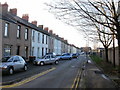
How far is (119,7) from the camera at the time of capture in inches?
587

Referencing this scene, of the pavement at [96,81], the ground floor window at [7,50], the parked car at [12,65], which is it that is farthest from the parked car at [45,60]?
the pavement at [96,81]

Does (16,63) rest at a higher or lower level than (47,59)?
higher

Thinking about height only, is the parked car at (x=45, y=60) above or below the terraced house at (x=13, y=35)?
below

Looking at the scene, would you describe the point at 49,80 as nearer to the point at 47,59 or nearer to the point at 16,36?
the point at 47,59

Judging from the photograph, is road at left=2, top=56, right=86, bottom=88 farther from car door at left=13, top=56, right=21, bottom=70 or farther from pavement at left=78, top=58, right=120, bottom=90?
car door at left=13, top=56, right=21, bottom=70

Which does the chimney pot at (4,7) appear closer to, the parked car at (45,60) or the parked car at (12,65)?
the parked car at (45,60)

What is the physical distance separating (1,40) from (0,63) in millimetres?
7169

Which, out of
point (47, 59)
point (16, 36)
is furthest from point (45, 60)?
point (16, 36)

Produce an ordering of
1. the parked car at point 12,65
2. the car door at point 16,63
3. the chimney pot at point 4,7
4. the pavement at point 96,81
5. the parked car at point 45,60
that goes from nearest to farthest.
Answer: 1. the pavement at point 96,81
2. the parked car at point 12,65
3. the car door at point 16,63
4. the chimney pot at point 4,7
5. the parked car at point 45,60

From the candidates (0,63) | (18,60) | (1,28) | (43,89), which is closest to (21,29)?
(1,28)

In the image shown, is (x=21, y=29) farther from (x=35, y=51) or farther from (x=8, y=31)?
(x=35, y=51)

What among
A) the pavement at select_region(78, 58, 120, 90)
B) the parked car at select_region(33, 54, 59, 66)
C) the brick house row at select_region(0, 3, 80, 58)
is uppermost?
the brick house row at select_region(0, 3, 80, 58)

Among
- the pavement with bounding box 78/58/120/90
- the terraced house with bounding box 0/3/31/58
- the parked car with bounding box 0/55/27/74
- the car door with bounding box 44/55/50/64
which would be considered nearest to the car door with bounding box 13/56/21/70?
the parked car with bounding box 0/55/27/74

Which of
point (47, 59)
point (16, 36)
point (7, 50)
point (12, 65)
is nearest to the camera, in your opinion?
point (12, 65)
